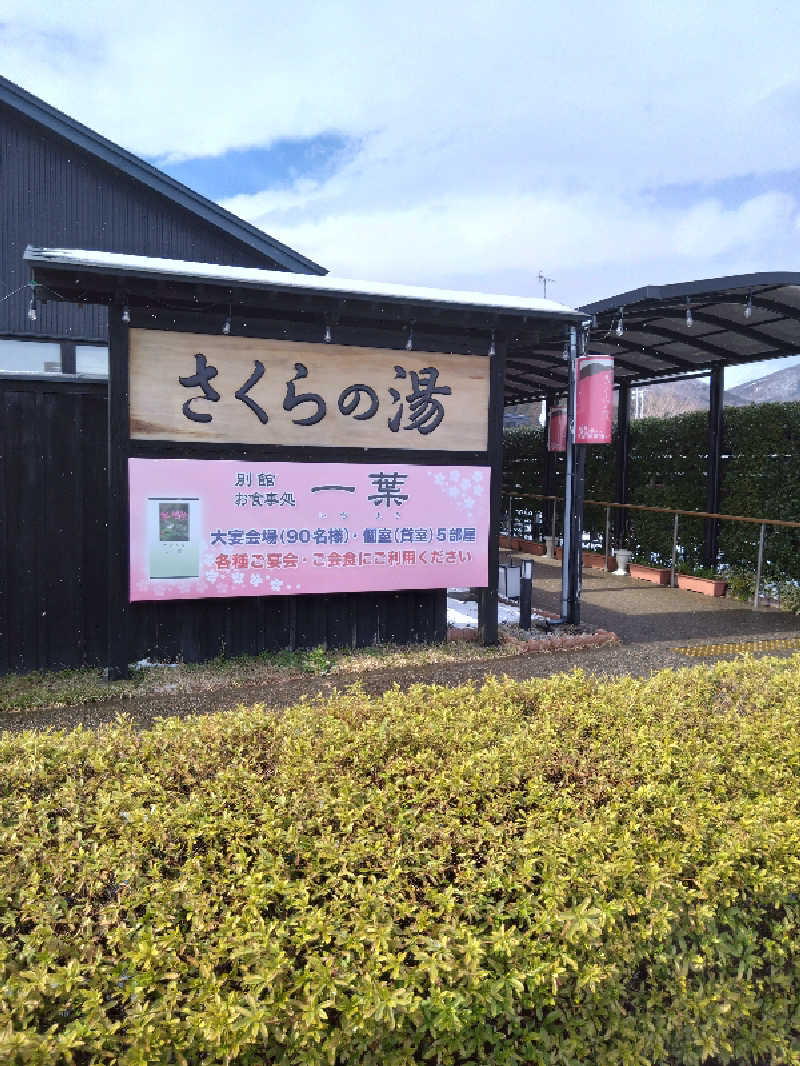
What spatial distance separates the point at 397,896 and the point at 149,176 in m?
12.1

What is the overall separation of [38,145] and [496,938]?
12862 millimetres

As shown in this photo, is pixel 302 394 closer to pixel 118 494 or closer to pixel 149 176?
pixel 118 494

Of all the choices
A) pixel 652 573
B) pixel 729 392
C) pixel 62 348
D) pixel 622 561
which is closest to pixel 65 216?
pixel 62 348

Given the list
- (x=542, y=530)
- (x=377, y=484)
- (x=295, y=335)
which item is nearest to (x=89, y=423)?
(x=295, y=335)

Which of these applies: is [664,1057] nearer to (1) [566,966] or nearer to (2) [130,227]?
(1) [566,966]

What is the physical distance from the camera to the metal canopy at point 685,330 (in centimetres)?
853

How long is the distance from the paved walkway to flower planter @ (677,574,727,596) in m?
0.17

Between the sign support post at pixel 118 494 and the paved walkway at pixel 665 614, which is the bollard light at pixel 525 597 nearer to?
the paved walkway at pixel 665 614

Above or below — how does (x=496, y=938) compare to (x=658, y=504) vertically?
below

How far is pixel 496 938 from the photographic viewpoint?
1.89m

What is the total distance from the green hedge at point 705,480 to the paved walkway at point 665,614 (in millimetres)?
989

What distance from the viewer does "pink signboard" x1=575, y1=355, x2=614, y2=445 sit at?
9008mm

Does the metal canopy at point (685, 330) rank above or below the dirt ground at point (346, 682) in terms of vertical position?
above

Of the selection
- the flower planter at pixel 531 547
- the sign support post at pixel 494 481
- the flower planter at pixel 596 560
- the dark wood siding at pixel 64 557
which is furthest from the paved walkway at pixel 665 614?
the dark wood siding at pixel 64 557
